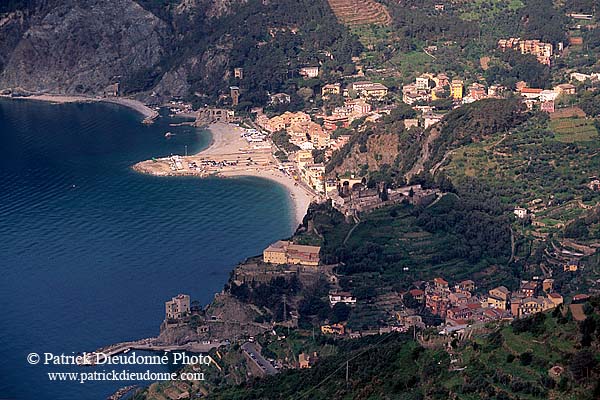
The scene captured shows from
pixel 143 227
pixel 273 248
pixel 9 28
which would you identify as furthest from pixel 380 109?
pixel 9 28

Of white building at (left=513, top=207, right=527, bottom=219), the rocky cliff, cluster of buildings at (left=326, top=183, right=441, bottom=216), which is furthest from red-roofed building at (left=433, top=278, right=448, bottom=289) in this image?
the rocky cliff

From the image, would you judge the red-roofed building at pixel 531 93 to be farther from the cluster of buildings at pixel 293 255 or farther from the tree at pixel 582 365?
the tree at pixel 582 365

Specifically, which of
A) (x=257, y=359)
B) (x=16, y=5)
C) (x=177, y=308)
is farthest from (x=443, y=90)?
(x=16, y=5)

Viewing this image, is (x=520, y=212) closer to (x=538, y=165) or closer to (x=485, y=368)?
(x=538, y=165)

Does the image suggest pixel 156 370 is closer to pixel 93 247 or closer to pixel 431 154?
pixel 93 247

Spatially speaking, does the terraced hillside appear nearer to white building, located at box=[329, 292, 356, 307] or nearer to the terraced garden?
the terraced garden
